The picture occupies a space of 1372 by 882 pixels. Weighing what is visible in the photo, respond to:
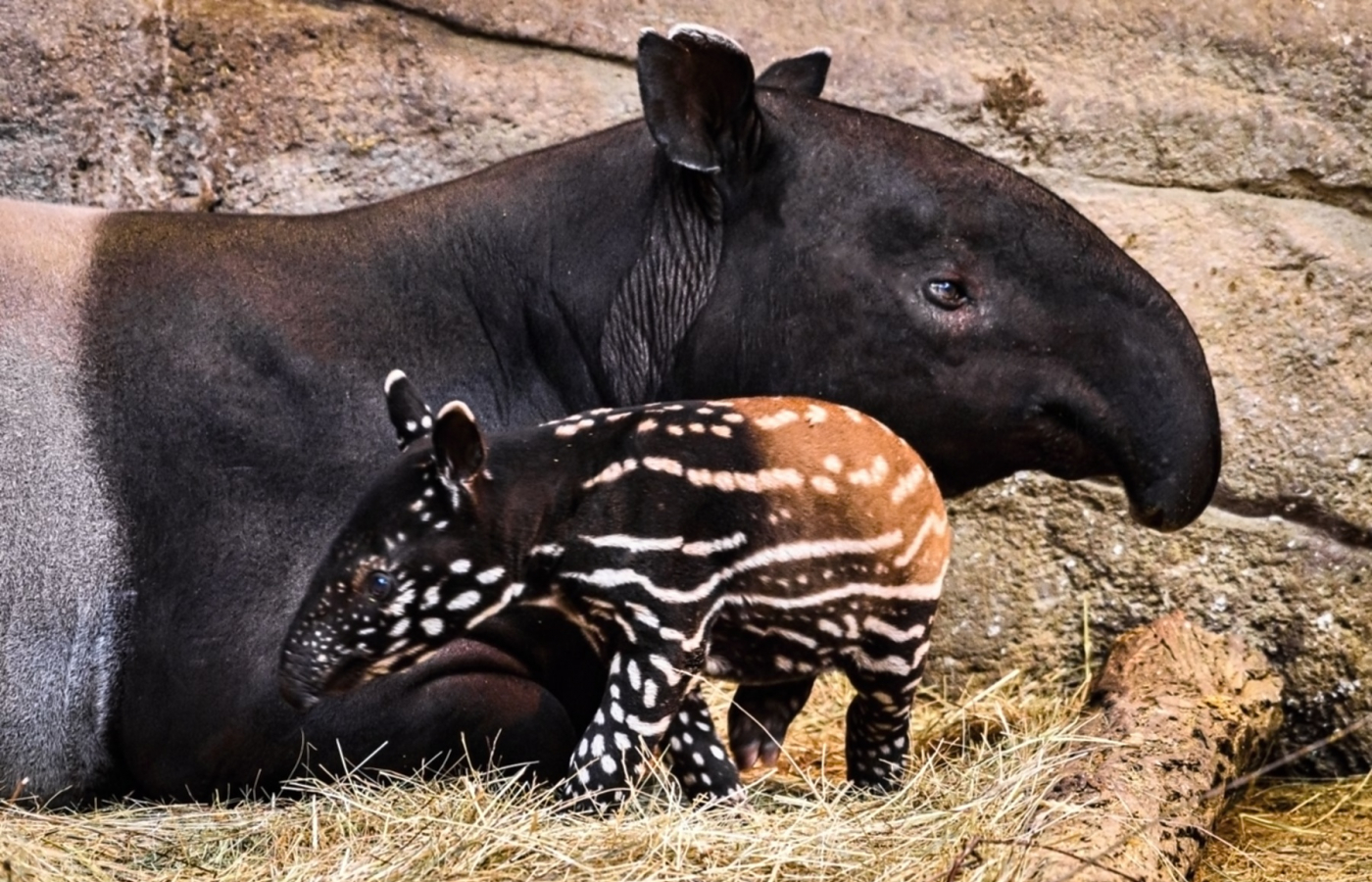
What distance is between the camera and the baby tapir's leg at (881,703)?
4.25 metres

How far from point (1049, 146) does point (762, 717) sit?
2.40 meters

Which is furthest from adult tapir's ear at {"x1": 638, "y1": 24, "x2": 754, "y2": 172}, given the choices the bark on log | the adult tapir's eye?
the bark on log

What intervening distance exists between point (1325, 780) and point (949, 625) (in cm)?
130

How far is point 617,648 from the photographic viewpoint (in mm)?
4039

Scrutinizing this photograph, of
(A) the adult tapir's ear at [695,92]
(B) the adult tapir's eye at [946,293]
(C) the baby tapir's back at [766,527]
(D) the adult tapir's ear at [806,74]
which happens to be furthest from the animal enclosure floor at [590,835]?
(D) the adult tapir's ear at [806,74]

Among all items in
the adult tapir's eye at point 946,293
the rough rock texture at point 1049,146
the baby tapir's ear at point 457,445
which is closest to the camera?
the baby tapir's ear at point 457,445

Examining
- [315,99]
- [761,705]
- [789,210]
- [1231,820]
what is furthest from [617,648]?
[315,99]

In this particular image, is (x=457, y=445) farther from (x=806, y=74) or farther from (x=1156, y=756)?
(x=1156, y=756)

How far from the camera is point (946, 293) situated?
4562 millimetres

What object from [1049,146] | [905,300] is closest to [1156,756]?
[905,300]

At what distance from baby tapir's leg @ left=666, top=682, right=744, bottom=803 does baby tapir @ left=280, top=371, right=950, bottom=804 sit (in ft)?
0.59

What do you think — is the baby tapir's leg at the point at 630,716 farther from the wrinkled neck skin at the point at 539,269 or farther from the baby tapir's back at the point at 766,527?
the wrinkled neck skin at the point at 539,269

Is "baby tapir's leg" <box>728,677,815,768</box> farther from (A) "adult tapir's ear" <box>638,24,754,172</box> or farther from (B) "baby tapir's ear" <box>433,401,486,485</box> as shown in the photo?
(A) "adult tapir's ear" <box>638,24,754,172</box>

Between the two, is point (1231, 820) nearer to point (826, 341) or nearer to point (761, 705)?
point (761, 705)
